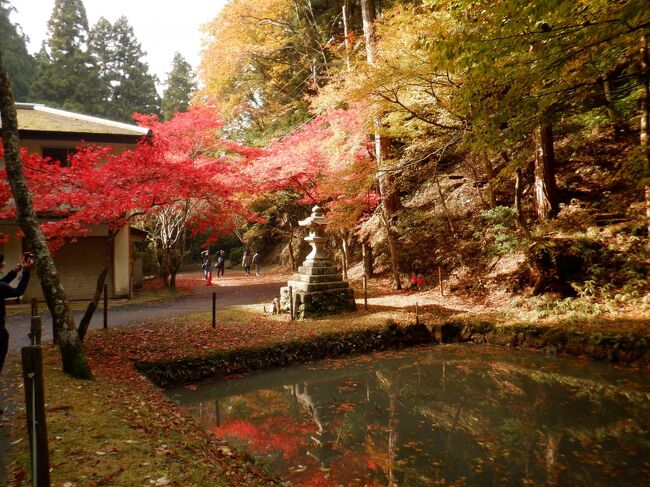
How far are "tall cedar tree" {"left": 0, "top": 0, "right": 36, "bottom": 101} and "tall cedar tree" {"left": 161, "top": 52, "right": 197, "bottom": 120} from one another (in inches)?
414

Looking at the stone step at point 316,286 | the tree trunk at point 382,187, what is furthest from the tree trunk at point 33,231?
the tree trunk at point 382,187

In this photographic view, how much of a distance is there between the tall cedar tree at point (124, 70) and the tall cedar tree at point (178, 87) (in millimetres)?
1178

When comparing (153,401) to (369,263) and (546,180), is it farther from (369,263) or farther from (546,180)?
(369,263)

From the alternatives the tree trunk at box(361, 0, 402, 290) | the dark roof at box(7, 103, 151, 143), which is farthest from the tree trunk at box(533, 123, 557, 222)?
the dark roof at box(7, 103, 151, 143)

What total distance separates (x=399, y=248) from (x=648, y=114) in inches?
387

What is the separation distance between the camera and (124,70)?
36656 millimetres

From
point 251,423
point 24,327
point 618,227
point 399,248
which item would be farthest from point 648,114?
point 24,327

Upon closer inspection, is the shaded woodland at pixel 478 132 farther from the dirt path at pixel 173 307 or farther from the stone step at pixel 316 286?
the dirt path at pixel 173 307

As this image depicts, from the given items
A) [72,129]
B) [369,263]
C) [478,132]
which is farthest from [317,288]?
[72,129]

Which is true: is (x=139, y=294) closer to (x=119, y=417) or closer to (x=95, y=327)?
(x=95, y=327)

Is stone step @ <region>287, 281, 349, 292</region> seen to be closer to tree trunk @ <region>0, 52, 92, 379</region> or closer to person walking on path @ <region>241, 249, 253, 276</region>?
tree trunk @ <region>0, 52, 92, 379</region>

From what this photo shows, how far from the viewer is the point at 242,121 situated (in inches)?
1062

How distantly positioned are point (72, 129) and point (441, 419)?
1690cm

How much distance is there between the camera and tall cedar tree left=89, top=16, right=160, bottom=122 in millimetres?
35562
